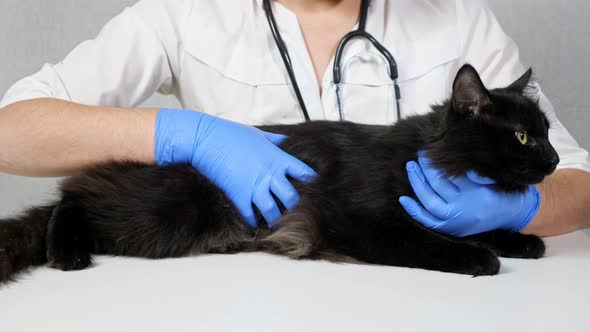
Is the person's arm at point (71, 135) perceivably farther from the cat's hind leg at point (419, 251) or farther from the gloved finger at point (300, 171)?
the cat's hind leg at point (419, 251)

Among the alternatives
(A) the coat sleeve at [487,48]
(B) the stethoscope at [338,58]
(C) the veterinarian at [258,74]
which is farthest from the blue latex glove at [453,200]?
(A) the coat sleeve at [487,48]

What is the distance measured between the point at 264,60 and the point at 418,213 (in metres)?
0.80

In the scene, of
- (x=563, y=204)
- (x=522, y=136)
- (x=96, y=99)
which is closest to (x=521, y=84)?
(x=522, y=136)

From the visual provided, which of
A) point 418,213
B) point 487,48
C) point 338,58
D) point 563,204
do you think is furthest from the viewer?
point 487,48

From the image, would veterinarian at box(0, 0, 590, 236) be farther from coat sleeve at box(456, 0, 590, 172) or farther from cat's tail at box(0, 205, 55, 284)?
cat's tail at box(0, 205, 55, 284)

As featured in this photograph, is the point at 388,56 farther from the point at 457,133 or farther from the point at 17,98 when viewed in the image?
the point at 17,98

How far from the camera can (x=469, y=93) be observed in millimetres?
1269

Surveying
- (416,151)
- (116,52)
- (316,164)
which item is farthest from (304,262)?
(116,52)

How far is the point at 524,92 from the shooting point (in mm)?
1496

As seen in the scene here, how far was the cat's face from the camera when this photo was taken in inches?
50.5

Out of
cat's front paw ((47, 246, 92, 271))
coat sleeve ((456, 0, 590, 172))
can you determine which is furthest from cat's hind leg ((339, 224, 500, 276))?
coat sleeve ((456, 0, 590, 172))

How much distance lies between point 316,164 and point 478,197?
0.40 m

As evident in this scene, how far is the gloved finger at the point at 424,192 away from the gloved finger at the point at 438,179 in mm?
13

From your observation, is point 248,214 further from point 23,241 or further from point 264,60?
point 264,60
